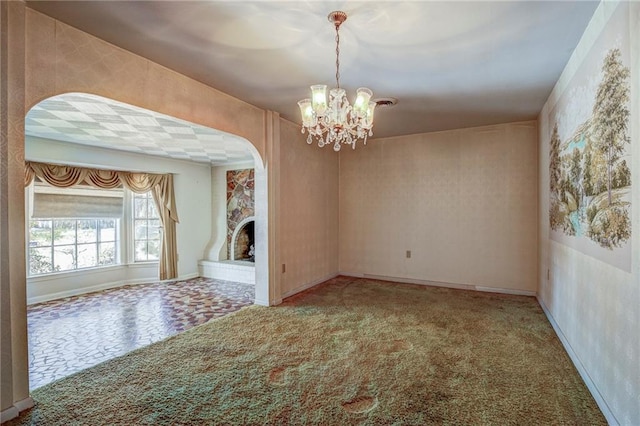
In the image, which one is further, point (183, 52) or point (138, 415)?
point (183, 52)

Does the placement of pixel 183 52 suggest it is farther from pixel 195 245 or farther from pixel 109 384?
pixel 195 245

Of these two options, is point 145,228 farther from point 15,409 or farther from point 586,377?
point 586,377

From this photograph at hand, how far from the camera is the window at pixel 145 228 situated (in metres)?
6.16

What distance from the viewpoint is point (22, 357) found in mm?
2016

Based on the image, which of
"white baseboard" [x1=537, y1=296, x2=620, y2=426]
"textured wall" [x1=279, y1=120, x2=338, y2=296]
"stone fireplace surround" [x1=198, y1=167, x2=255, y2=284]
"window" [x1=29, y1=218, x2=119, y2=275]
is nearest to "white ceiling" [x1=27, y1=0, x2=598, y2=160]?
"textured wall" [x1=279, y1=120, x2=338, y2=296]

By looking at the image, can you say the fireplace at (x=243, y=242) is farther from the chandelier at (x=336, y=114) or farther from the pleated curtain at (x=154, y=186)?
the chandelier at (x=336, y=114)

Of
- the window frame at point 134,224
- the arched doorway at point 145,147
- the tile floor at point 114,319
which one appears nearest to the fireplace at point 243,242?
the arched doorway at point 145,147

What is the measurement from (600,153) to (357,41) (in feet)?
6.04

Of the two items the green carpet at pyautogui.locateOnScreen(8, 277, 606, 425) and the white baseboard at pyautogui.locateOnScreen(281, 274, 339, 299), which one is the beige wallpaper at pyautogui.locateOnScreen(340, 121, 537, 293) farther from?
the green carpet at pyautogui.locateOnScreen(8, 277, 606, 425)

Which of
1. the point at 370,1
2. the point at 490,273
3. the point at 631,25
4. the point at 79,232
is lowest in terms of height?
the point at 490,273

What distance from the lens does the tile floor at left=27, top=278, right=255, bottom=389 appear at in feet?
9.38

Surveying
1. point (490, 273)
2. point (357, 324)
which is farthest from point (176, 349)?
point (490, 273)

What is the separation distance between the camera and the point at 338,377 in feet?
7.95

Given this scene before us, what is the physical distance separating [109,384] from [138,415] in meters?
0.56
